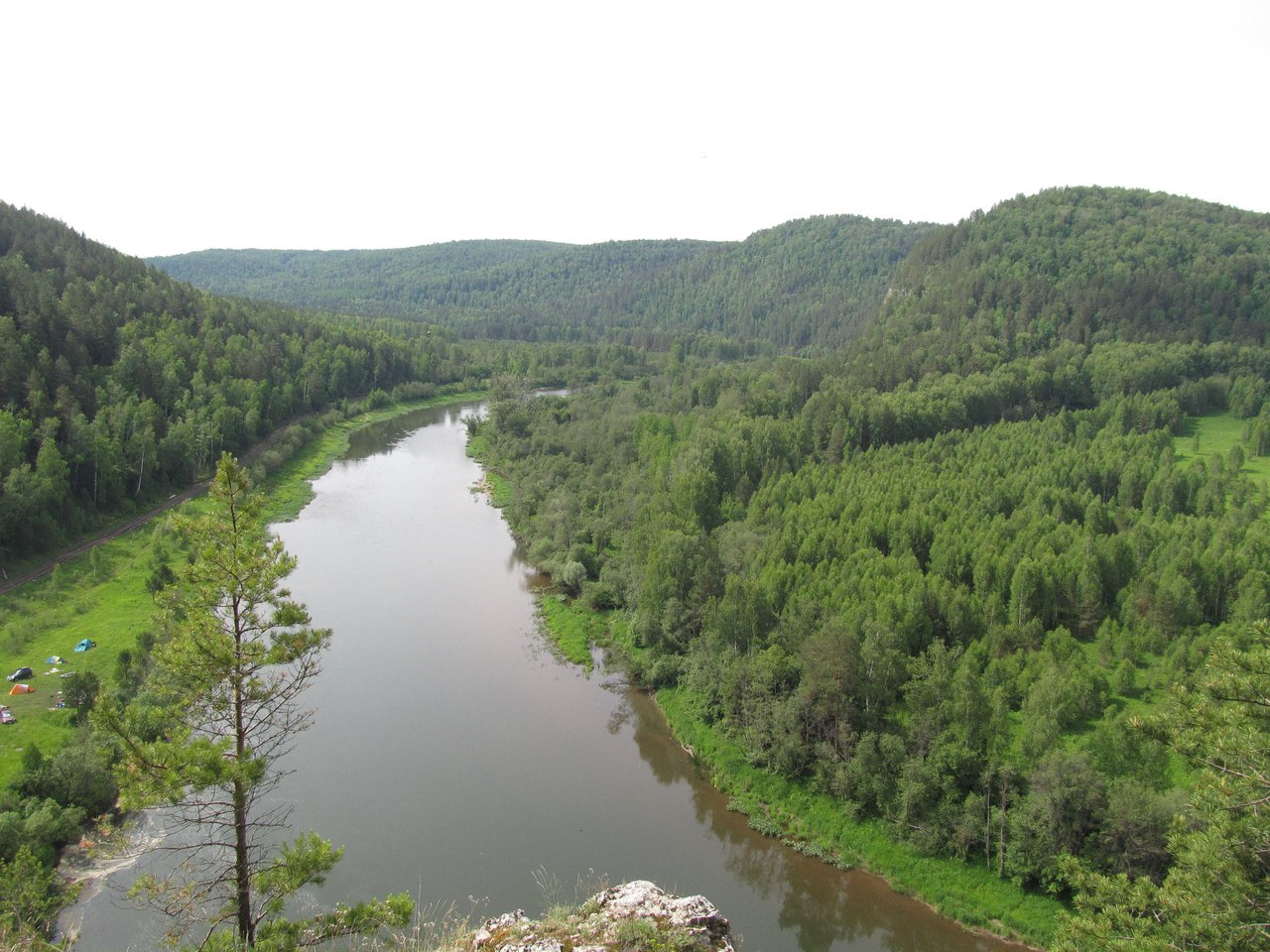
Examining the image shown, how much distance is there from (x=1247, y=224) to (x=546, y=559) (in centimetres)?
9226

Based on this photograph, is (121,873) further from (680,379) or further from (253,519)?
(680,379)

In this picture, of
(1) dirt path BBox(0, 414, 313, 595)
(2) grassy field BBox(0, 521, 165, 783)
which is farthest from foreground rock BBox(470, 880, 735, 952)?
(1) dirt path BBox(0, 414, 313, 595)

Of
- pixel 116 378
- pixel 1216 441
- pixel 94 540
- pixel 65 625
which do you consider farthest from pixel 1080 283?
pixel 65 625

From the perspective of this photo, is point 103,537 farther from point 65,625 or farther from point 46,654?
point 46,654

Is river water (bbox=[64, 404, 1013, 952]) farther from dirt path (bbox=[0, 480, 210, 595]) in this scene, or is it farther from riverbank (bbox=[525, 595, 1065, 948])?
dirt path (bbox=[0, 480, 210, 595])

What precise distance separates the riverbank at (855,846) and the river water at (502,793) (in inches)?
15.9

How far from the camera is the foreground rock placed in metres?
8.34

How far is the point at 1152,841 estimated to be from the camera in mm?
18672

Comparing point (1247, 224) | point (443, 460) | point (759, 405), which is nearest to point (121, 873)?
point (759, 405)

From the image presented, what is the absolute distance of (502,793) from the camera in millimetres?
23656

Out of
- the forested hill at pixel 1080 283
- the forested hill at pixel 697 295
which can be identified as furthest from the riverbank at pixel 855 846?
the forested hill at pixel 697 295

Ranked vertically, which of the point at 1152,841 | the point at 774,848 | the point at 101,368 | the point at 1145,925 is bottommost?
the point at 774,848

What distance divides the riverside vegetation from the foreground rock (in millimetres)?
4670

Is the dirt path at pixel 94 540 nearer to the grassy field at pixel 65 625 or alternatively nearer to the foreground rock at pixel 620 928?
the grassy field at pixel 65 625
